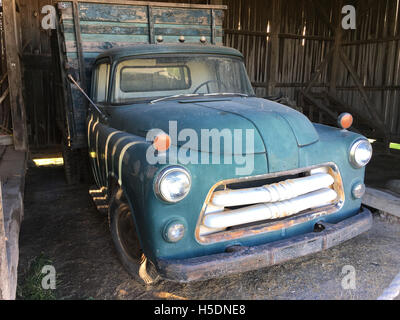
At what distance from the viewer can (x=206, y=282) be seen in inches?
119

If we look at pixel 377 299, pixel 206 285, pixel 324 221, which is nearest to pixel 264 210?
pixel 324 221

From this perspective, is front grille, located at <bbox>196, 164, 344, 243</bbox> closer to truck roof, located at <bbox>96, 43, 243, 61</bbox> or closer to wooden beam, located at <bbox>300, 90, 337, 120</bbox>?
truck roof, located at <bbox>96, 43, 243, 61</bbox>

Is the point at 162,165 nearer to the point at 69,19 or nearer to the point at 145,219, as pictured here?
the point at 145,219

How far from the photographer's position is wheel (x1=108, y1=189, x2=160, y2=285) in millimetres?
2834

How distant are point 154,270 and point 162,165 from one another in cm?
77

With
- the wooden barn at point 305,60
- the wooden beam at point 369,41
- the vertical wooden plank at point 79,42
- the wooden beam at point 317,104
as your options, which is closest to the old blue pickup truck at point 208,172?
the vertical wooden plank at point 79,42

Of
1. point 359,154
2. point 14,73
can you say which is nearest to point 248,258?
point 359,154

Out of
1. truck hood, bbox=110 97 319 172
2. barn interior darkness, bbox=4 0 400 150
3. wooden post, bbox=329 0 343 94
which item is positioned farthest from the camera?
wooden post, bbox=329 0 343 94

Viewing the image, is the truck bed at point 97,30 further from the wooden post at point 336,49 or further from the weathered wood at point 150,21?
the wooden post at point 336,49

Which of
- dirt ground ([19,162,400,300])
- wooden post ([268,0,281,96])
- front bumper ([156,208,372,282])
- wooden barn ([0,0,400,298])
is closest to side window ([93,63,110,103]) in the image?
dirt ground ([19,162,400,300])

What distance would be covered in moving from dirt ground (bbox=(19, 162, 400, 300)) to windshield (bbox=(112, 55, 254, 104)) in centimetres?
154

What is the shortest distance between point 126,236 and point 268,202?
4.01 feet

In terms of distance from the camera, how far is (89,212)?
15.4ft

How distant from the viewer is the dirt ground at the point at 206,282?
9.39 feet
